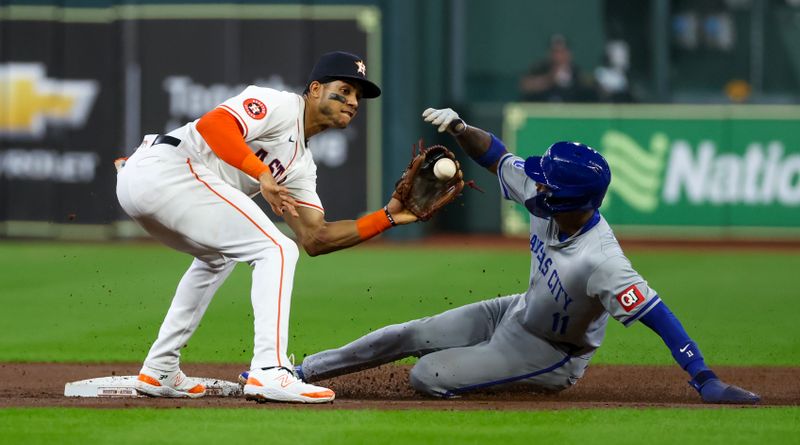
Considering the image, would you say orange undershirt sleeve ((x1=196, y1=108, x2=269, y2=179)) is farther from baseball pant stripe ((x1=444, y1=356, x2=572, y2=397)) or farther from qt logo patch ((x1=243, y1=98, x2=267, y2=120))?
baseball pant stripe ((x1=444, y1=356, x2=572, y2=397))

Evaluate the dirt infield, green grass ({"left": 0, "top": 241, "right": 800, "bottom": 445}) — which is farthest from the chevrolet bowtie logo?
the dirt infield

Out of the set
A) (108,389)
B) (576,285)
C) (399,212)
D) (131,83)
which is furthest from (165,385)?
(131,83)

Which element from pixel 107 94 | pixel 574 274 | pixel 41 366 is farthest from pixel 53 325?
pixel 107 94

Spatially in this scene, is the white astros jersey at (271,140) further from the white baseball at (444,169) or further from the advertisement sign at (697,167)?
the advertisement sign at (697,167)

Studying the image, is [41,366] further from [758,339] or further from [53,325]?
[758,339]

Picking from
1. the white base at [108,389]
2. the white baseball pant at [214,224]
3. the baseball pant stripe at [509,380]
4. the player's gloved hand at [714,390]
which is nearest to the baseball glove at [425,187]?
the white baseball pant at [214,224]

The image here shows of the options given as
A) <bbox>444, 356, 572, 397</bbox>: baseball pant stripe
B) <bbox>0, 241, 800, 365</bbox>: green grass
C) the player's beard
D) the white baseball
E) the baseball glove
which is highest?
the player's beard

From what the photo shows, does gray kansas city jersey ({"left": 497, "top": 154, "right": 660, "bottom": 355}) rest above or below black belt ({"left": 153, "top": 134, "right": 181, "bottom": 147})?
below

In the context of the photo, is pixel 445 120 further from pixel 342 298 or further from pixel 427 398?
pixel 342 298

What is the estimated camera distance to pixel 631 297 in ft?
18.0

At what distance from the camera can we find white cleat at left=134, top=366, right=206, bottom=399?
20.0ft

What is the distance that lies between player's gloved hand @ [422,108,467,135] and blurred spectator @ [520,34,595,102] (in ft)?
30.8

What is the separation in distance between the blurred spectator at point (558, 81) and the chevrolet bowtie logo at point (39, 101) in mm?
5050

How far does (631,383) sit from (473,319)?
40.0 inches
